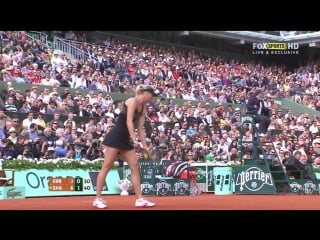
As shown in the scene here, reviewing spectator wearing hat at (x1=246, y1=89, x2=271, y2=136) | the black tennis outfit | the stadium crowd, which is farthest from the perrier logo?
the black tennis outfit

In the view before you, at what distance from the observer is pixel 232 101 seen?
21781mm

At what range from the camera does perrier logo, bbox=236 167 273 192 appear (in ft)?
45.6

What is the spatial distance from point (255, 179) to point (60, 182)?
498 cm

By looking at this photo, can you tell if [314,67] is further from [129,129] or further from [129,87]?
[129,129]

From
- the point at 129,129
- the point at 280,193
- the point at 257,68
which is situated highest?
the point at 257,68

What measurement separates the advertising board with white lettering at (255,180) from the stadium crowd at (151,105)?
5.79 ft

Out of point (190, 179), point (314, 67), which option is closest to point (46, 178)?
point (190, 179)

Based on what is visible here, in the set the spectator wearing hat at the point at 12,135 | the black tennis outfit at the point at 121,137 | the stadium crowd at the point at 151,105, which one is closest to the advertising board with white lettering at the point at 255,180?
the stadium crowd at the point at 151,105

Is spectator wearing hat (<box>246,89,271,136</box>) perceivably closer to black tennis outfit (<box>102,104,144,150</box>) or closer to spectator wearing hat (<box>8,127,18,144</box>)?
spectator wearing hat (<box>8,127,18,144</box>)

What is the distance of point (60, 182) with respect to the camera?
42.3 feet

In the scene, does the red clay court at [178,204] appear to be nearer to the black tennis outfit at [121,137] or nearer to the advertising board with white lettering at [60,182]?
the black tennis outfit at [121,137]

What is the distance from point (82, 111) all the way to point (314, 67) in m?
14.1

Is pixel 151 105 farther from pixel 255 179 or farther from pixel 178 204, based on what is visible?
pixel 178 204

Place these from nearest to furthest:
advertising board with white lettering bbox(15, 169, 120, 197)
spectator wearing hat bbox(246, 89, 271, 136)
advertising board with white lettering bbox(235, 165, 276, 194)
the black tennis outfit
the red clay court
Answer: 1. the black tennis outfit
2. the red clay court
3. advertising board with white lettering bbox(15, 169, 120, 197)
4. advertising board with white lettering bbox(235, 165, 276, 194)
5. spectator wearing hat bbox(246, 89, 271, 136)
